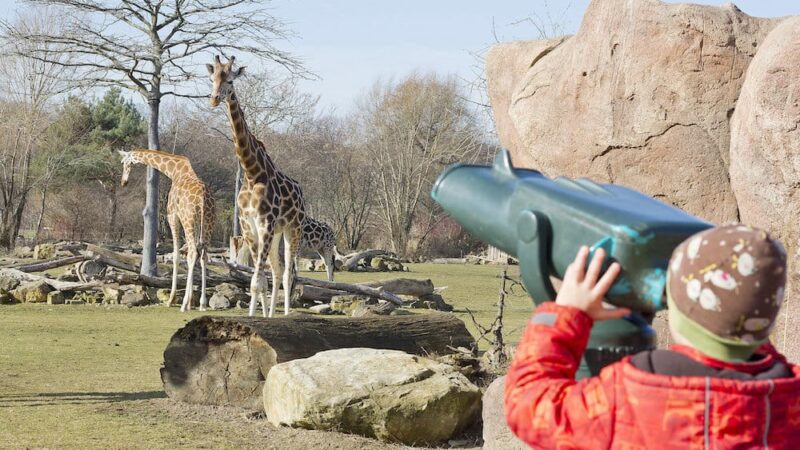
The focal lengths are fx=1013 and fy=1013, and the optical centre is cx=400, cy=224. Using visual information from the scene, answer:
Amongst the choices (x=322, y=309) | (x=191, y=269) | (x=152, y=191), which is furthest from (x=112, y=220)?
(x=322, y=309)

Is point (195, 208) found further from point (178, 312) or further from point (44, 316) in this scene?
point (44, 316)

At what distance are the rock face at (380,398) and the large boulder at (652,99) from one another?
2.07 meters

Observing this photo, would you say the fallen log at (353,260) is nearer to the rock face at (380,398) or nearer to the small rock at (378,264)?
the small rock at (378,264)

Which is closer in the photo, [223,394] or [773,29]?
[773,29]

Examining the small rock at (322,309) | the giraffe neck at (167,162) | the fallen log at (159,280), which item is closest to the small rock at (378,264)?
the fallen log at (159,280)

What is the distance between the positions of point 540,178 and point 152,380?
804cm

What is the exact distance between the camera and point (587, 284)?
1.91m

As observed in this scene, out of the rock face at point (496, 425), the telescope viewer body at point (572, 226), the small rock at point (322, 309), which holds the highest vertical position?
the telescope viewer body at point (572, 226)

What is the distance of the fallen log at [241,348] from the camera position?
26.0ft

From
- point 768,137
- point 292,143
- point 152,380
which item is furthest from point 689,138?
point 292,143

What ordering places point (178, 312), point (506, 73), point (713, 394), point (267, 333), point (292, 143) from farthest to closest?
1. point (292, 143)
2. point (178, 312)
3. point (506, 73)
4. point (267, 333)
5. point (713, 394)

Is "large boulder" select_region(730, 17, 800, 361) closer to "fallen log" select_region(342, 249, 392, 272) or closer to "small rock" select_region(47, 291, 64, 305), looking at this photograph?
"small rock" select_region(47, 291, 64, 305)

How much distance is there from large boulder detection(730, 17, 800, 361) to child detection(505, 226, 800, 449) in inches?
191

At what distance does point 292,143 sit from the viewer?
45469mm
